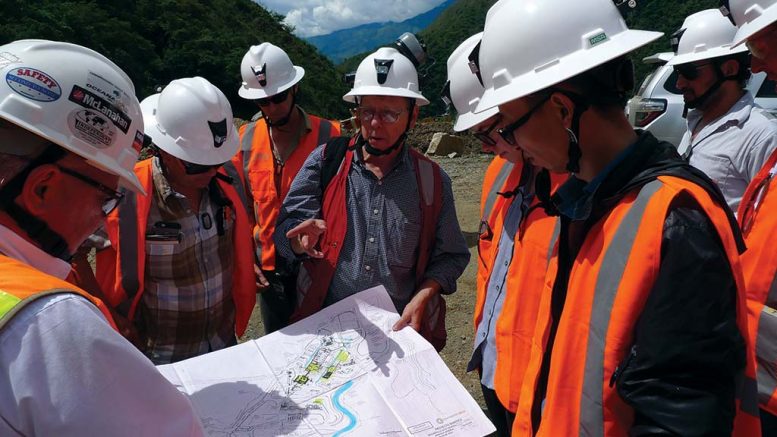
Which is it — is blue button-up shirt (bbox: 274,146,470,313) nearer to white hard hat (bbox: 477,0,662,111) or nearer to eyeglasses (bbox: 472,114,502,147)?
eyeglasses (bbox: 472,114,502,147)

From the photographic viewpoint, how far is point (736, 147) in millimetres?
2947

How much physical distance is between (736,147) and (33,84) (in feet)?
11.1

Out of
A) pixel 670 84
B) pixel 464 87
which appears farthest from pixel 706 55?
pixel 670 84

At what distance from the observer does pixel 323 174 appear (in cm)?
238

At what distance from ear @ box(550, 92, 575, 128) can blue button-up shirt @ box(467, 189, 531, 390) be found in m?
0.76

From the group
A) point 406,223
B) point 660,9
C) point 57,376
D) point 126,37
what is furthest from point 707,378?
point 126,37

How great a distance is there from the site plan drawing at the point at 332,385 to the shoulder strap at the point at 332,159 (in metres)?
0.67

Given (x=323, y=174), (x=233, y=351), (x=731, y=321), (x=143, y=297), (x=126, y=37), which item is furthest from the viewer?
(x=126, y=37)

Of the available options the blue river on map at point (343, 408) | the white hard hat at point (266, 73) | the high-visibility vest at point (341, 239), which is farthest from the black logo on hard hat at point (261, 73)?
the blue river on map at point (343, 408)

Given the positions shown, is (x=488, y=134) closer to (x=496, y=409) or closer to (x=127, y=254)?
(x=496, y=409)

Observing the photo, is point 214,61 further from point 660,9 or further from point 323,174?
point 323,174

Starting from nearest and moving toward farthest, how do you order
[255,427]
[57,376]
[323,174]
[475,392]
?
[57,376] → [255,427] → [323,174] → [475,392]

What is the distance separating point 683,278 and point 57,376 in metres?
1.17

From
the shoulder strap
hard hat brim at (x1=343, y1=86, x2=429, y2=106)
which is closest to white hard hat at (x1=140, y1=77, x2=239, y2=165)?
the shoulder strap
